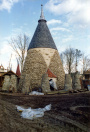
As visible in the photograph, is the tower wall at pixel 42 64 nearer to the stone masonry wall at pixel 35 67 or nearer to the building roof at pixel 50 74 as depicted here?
the stone masonry wall at pixel 35 67

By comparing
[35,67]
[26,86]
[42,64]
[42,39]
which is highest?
[42,39]

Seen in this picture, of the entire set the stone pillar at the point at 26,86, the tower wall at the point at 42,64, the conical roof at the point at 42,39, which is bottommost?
the stone pillar at the point at 26,86

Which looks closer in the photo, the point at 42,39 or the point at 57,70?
the point at 57,70

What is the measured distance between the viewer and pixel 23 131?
3.77 meters

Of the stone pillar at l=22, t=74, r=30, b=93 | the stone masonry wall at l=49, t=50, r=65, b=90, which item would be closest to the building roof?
the stone masonry wall at l=49, t=50, r=65, b=90

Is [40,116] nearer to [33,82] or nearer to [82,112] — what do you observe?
[82,112]

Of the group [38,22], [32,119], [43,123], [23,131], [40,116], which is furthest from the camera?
[38,22]

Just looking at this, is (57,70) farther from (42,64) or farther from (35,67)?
(35,67)

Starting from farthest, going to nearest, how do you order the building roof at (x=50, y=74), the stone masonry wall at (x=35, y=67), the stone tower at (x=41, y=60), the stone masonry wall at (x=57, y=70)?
the stone masonry wall at (x=57, y=70) < the stone tower at (x=41, y=60) < the building roof at (x=50, y=74) < the stone masonry wall at (x=35, y=67)

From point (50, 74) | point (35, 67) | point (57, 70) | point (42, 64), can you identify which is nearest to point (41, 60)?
point (42, 64)

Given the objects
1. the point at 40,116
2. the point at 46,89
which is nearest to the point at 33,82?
the point at 46,89

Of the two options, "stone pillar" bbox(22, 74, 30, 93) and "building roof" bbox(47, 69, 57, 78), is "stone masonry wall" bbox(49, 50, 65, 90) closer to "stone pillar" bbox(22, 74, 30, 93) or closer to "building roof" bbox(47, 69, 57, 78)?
"building roof" bbox(47, 69, 57, 78)

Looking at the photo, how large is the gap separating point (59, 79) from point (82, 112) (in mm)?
8824

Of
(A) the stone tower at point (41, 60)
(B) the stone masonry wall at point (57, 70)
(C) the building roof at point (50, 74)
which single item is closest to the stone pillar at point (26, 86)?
(A) the stone tower at point (41, 60)
